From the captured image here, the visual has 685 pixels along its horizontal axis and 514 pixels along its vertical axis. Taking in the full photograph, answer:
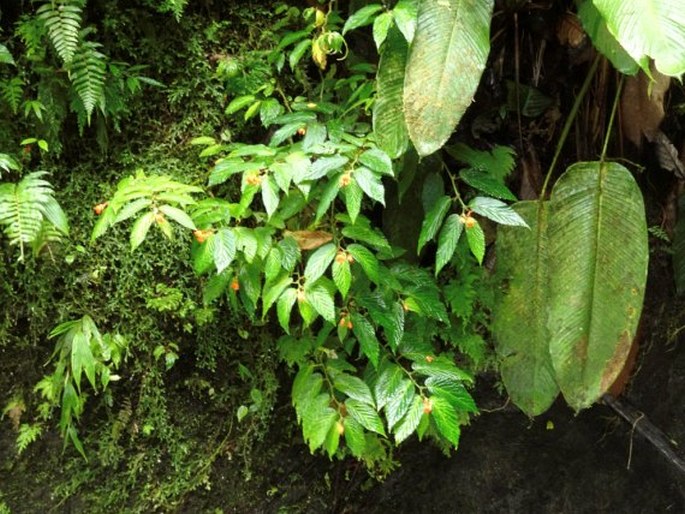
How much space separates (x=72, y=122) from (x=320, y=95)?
587 millimetres

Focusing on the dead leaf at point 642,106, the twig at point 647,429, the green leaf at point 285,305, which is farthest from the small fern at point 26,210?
the twig at point 647,429

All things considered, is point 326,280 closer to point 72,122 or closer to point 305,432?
point 305,432

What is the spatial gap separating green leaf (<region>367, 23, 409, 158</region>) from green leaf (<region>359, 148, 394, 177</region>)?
46 millimetres

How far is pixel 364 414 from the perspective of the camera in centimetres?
133

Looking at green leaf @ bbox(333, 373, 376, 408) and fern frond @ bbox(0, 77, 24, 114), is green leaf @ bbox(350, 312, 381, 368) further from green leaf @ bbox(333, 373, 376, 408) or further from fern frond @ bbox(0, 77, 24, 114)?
fern frond @ bbox(0, 77, 24, 114)

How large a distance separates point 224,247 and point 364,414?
459 millimetres

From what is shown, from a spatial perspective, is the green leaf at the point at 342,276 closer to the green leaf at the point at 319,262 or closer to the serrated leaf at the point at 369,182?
the green leaf at the point at 319,262

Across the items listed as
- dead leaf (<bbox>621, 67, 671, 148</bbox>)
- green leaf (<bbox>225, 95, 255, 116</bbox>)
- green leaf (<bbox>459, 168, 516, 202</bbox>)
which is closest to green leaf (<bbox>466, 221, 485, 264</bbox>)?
green leaf (<bbox>459, 168, 516, 202</bbox>)

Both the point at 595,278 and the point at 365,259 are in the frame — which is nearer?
the point at 365,259

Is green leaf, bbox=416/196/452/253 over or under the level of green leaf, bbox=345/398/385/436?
over

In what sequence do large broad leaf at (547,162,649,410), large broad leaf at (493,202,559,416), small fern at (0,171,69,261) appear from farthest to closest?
large broad leaf at (493,202,559,416) < large broad leaf at (547,162,649,410) < small fern at (0,171,69,261)

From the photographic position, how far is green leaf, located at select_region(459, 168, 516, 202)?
1.40 meters

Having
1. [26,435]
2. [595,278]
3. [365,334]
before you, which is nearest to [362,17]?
[365,334]

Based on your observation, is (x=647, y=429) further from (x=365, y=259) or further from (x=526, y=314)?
(x=365, y=259)
